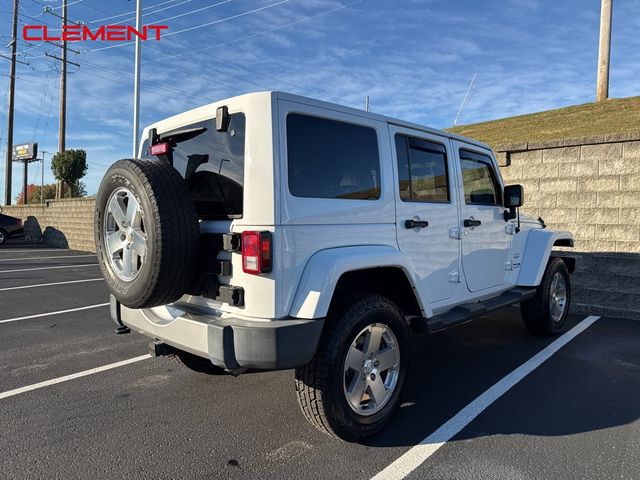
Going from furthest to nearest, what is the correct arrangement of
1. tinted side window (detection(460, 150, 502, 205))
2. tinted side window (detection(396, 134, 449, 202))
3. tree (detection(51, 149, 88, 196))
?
1. tree (detection(51, 149, 88, 196))
2. tinted side window (detection(460, 150, 502, 205))
3. tinted side window (detection(396, 134, 449, 202))

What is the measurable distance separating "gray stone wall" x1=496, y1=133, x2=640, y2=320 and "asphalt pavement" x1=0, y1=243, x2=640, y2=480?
122cm

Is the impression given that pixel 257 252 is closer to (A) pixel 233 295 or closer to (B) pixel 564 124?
(A) pixel 233 295

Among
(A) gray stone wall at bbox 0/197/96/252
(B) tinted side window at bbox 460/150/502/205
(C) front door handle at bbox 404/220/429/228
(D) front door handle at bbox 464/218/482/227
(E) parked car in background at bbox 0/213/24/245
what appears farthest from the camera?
(E) parked car in background at bbox 0/213/24/245

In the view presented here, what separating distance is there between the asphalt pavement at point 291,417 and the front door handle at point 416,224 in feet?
4.40

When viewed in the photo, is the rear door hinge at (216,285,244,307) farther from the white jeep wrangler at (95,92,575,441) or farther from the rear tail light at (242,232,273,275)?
the rear tail light at (242,232,273,275)

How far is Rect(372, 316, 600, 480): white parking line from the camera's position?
2680 millimetres

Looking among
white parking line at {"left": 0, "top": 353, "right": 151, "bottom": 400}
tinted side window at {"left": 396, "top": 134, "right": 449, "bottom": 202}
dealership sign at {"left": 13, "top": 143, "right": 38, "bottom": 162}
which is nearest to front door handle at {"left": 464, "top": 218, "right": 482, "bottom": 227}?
tinted side window at {"left": 396, "top": 134, "right": 449, "bottom": 202}

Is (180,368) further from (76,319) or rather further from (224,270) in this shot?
(76,319)

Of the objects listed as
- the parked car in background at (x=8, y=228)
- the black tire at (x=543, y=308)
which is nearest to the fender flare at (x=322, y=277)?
the black tire at (x=543, y=308)

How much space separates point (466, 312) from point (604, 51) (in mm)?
19392

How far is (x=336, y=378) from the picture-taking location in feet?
9.11

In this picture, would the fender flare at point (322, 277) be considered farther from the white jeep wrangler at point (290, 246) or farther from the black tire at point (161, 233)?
the black tire at point (161, 233)

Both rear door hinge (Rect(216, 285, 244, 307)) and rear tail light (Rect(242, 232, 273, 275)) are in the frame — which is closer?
rear tail light (Rect(242, 232, 273, 275))

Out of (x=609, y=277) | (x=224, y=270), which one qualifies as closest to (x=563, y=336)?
(x=609, y=277)
